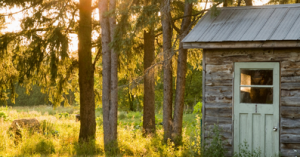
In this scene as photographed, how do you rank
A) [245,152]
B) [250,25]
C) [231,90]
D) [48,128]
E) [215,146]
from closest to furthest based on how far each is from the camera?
[245,152] → [215,146] → [231,90] → [250,25] → [48,128]

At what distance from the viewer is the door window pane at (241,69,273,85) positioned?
7141mm

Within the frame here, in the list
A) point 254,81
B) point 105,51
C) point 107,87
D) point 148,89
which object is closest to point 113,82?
point 107,87

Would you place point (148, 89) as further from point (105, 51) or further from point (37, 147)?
point (37, 147)

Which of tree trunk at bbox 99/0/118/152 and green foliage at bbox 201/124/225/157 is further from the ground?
tree trunk at bbox 99/0/118/152

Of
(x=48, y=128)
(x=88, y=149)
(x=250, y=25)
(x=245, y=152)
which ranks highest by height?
(x=250, y=25)

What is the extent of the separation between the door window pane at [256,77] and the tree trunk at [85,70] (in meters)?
6.12

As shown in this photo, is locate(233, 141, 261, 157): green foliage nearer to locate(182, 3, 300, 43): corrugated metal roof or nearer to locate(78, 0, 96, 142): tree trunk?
locate(182, 3, 300, 43): corrugated metal roof

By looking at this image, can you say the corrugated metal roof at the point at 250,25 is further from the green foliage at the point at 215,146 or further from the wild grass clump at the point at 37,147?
the wild grass clump at the point at 37,147

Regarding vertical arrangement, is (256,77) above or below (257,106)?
above

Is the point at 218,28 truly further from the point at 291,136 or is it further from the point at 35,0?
the point at 35,0

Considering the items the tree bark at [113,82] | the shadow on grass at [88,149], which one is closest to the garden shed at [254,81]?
the tree bark at [113,82]

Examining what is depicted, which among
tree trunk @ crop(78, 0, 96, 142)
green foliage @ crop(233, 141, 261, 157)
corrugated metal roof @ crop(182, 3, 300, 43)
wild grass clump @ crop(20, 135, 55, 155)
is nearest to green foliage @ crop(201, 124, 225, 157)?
green foliage @ crop(233, 141, 261, 157)

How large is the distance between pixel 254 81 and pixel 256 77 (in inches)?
4.0

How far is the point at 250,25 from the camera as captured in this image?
300 inches
